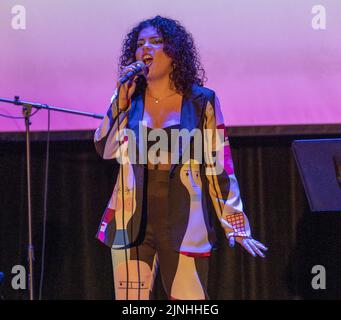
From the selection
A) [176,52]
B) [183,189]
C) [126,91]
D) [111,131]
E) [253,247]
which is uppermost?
[176,52]

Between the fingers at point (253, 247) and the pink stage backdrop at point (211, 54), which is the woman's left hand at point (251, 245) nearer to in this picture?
the fingers at point (253, 247)

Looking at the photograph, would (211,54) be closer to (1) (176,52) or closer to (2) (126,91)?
(1) (176,52)

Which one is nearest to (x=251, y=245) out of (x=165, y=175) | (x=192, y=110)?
(x=165, y=175)

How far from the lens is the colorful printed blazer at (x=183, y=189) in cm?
243

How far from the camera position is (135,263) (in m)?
2.42

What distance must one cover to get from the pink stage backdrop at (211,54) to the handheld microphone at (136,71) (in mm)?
828

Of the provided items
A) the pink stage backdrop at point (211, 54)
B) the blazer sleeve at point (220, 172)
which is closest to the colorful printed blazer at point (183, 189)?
the blazer sleeve at point (220, 172)

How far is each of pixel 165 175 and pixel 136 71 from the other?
16.0 inches

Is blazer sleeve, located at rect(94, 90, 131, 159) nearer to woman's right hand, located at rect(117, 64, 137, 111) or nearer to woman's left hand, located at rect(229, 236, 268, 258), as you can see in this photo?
woman's right hand, located at rect(117, 64, 137, 111)

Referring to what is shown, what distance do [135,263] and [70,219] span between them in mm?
1333

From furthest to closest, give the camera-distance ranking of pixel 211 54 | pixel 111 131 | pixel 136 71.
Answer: pixel 211 54 < pixel 111 131 < pixel 136 71

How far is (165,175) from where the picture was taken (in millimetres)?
2484
